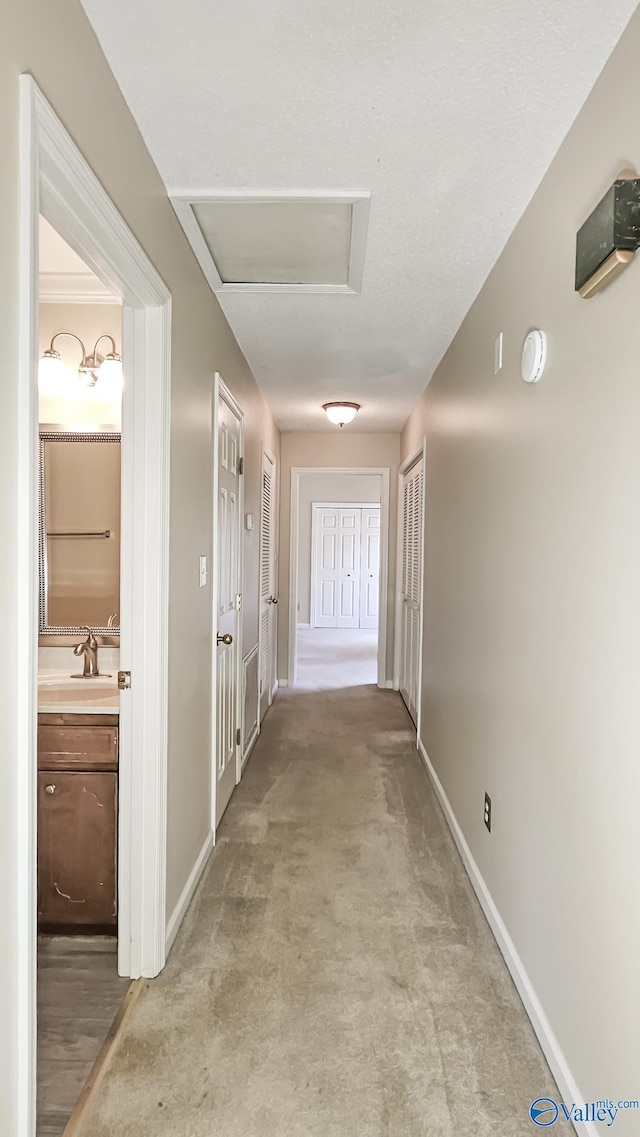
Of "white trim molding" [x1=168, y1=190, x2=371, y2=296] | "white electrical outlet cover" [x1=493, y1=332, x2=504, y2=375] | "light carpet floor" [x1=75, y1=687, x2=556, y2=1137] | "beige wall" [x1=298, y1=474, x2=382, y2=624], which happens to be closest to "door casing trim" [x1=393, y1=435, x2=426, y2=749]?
"light carpet floor" [x1=75, y1=687, x2=556, y2=1137]

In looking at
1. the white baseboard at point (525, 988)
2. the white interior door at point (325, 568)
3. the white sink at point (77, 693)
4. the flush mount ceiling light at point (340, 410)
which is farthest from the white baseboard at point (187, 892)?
the white interior door at point (325, 568)

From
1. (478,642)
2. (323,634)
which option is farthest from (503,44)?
(323,634)

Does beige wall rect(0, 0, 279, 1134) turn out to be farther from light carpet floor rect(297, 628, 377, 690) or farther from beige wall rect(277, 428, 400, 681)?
light carpet floor rect(297, 628, 377, 690)

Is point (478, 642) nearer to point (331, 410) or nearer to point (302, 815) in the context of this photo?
point (302, 815)

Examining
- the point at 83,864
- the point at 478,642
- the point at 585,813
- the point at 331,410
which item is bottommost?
the point at 83,864

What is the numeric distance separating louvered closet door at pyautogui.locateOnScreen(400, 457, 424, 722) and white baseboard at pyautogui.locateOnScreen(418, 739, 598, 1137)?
6.29 feet

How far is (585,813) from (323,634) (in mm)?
8261

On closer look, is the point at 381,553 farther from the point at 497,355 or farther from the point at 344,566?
the point at 344,566

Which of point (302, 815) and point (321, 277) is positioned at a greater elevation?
point (321, 277)

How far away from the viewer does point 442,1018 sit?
1770 millimetres

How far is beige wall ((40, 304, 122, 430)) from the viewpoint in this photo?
A: 2.61 meters

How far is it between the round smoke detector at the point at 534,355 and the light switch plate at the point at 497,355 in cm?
37

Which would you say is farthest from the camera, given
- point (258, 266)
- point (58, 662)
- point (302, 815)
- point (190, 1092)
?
point (302, 815)

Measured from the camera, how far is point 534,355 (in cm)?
178
